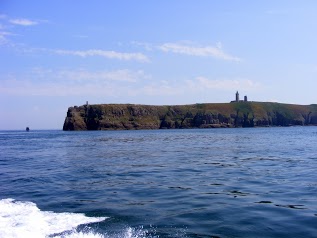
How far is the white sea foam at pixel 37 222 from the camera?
41.9 ft

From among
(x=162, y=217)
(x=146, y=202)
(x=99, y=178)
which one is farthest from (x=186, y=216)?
(x=99, y=178)

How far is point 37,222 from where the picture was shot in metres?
14.2

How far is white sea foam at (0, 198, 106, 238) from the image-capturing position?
12.8 metres

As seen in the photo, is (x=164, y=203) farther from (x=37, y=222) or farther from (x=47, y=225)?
(x=37, y=222)

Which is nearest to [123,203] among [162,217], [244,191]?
[162,217]

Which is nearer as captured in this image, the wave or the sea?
the wave

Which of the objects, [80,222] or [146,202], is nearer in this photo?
[80,222]

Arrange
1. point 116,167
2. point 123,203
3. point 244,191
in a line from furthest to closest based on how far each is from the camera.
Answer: point 116,167
point 244,191
point 123,203

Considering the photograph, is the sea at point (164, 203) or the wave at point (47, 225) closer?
the wave at point (47, 225)

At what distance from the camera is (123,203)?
699 inches

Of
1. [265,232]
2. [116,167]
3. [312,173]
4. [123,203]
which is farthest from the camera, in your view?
[116,167]

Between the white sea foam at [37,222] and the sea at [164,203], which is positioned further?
the sea at [164,203]

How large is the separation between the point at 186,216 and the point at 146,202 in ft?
10.8

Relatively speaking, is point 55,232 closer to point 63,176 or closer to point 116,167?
point 63,176
